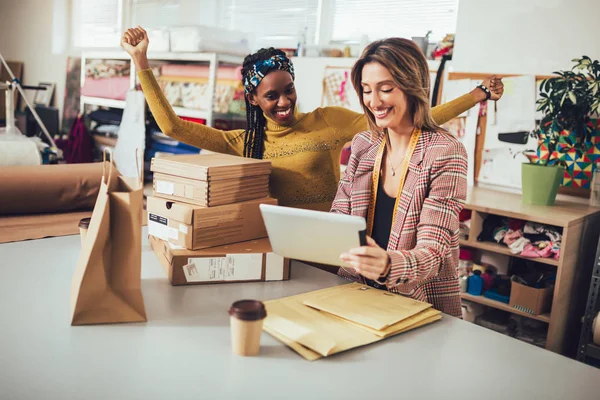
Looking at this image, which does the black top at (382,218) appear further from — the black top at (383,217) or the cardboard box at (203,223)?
the cardboard box at (203,223)

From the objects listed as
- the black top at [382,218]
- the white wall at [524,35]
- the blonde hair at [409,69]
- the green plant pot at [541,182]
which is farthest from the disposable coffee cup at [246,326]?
the white wall at [524,35]

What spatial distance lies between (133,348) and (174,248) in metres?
0.40

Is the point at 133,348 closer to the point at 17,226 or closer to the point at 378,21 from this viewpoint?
the point at 17,226

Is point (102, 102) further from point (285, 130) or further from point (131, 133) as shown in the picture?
point (285, 130)

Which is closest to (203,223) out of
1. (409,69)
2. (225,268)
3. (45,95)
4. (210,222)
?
(210,222)

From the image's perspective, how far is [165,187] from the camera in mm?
1533

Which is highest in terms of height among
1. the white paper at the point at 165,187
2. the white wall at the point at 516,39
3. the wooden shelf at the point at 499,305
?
the white wall at the point at 516,39

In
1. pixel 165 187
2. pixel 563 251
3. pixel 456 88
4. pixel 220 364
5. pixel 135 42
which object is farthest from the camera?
pixel 456 88

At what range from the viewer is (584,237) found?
2498mm

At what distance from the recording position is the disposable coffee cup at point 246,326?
1021 millimetres

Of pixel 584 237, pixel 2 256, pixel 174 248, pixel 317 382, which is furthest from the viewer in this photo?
pixel 584 237

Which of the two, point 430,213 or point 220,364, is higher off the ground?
point 430,213

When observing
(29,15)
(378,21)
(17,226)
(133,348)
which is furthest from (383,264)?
(29,15)

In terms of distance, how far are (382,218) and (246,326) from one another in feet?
2.30
